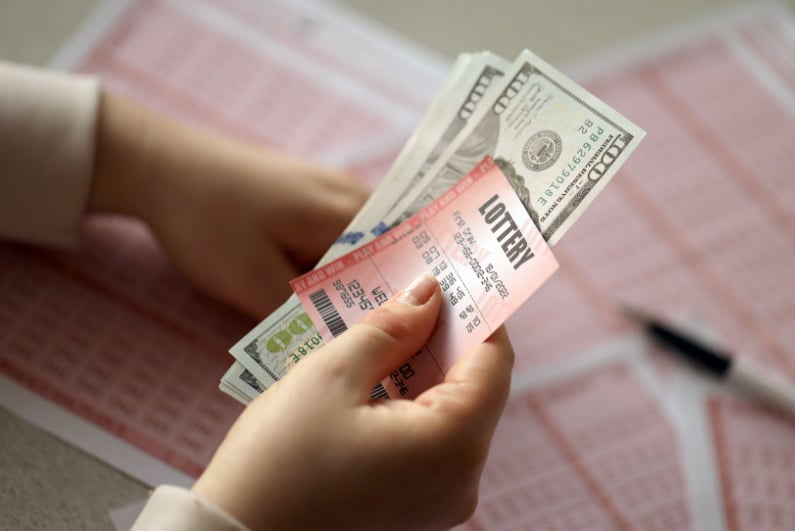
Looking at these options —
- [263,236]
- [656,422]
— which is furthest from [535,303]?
[263,236]

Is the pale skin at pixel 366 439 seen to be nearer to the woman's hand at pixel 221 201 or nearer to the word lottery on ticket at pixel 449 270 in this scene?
the word lottery on ticket at pixel 449 270

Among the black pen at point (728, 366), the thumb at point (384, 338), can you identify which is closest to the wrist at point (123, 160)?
the thumb at point (384, 338)

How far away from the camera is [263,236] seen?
24.3 inches

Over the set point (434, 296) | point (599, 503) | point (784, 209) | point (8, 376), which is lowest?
point (8, 376)

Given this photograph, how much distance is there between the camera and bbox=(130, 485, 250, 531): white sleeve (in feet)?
1.32

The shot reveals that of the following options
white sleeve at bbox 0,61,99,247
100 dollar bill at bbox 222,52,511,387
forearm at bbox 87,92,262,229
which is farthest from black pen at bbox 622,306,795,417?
white sleeve at bbox 0,61,99,247

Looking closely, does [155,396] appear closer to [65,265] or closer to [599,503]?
[65,265]

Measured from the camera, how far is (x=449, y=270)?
0.47 metres

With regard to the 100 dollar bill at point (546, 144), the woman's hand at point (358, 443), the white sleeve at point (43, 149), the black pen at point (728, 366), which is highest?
the 100 dollar bill at point (546, 144)

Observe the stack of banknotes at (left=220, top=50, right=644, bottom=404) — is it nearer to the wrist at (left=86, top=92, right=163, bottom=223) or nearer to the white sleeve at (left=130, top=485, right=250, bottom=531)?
the white sleeve at (left=130, top=485, right=250, bottom=531)

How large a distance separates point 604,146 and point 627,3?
1.90ft

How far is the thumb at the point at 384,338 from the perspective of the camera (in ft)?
1.39

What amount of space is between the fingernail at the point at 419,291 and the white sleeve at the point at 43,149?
32 centimetres

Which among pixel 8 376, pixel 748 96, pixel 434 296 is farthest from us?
pixel 748 96
